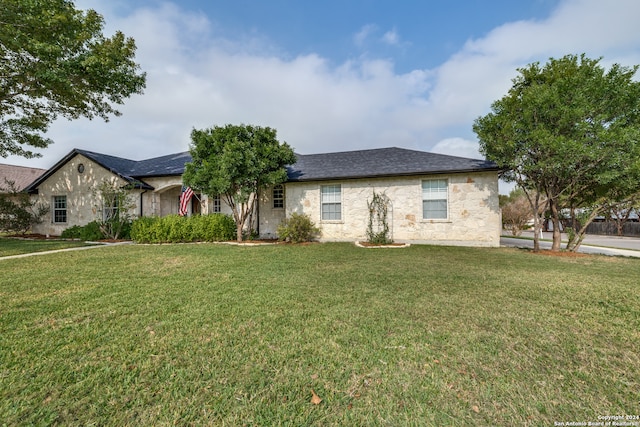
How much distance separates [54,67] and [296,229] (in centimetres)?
1092

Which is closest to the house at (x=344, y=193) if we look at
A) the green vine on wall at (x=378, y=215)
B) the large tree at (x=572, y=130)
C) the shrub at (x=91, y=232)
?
the green vine on wall at (x=378, y=215)

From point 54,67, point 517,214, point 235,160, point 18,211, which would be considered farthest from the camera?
point 517,214

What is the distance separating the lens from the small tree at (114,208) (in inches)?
533

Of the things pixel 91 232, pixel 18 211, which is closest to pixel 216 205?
pixel 91 232

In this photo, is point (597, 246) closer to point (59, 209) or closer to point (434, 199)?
point (434, 199)

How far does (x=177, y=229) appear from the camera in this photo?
41.1 ft

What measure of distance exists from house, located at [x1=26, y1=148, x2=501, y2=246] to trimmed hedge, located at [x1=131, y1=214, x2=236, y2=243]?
6.14 feet

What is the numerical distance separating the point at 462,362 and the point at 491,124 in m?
9.54

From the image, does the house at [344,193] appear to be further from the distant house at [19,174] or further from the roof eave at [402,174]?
the distant house at [19,174]

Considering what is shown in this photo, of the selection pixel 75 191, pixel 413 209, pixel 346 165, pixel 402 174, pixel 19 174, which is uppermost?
pixel 19 174

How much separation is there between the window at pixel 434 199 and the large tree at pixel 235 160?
6.34 meters

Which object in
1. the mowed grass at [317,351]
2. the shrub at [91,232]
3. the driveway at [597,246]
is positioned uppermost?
the shrub at [91,232]

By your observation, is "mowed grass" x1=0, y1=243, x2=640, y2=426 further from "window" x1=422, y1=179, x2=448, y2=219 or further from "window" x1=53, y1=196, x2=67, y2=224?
"window" x1=53, y1=196, x2=67, y2=224

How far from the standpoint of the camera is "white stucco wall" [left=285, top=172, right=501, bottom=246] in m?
11.1
